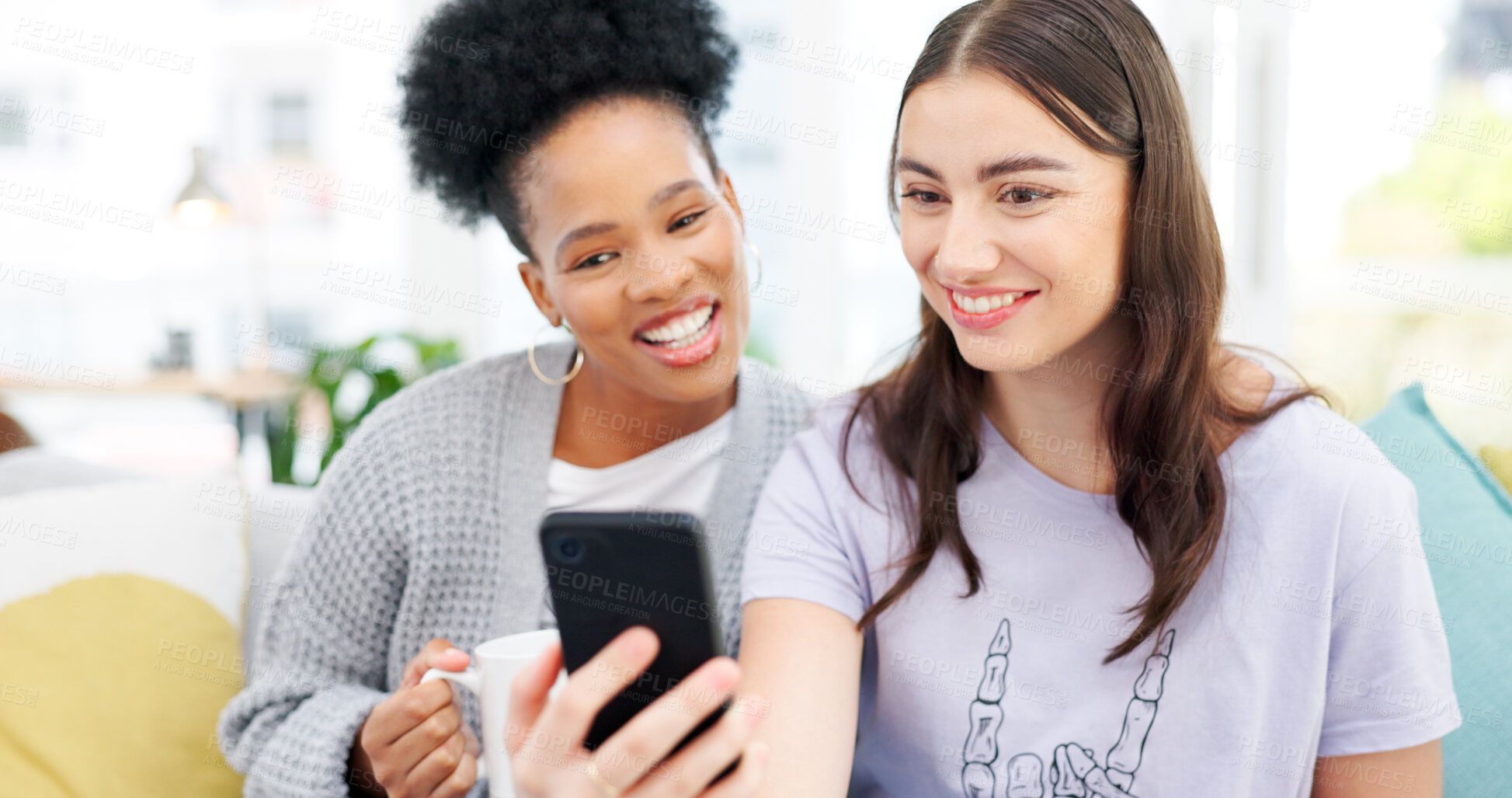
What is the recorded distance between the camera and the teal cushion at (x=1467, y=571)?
0.96 meters

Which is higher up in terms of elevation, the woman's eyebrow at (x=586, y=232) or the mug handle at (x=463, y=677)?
the woman's eyebrow at (x=586, y=232)

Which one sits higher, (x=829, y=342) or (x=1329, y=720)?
(x=1329, y=720)

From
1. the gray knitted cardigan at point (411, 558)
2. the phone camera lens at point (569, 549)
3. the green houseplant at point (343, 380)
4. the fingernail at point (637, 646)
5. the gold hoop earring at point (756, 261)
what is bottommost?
the green houseplant at point (343, 380)

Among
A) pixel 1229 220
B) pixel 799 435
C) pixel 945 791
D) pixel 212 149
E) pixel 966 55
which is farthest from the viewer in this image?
pixel 212 149

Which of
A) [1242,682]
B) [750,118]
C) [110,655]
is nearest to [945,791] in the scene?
[1242,682]

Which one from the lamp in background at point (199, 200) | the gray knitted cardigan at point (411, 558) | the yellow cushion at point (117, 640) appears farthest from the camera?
the lamp in background at point (199, 200)

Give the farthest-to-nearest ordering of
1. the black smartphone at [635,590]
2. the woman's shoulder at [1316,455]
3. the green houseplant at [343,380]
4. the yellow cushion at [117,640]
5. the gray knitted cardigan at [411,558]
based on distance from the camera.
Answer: the green houseplant at [343,380] < the gray knitted cardigan at [411,558] < the yellow cushion at [117,640] < the woman's shoulder at [1316,455] < the black smartphone at [635,590]

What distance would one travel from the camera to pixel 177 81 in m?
3.31

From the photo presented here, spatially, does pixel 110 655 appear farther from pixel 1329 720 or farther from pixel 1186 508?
pixel 1329 720

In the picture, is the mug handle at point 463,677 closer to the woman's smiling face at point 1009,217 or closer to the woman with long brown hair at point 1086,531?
the woman with long brown hair at point 1086,531

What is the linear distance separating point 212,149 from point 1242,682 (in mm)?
3357

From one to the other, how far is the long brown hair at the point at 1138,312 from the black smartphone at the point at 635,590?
1.09 ft

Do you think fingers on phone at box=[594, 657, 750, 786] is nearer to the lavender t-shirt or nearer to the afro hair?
the lavender t-shirt

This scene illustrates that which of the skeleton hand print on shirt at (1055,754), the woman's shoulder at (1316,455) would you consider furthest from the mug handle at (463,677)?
the woman's shoulder at (1316,455)
